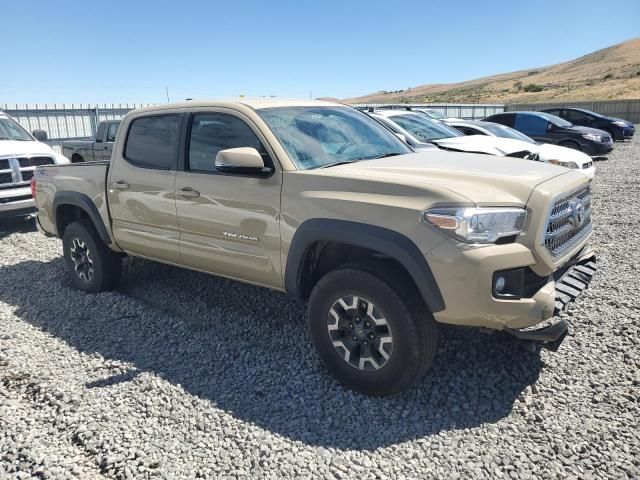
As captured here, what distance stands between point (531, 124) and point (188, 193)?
15.1 metres

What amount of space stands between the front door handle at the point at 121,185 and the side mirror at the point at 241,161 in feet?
5.16

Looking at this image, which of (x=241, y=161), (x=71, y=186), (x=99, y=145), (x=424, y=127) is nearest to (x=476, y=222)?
(x=241, y=161)

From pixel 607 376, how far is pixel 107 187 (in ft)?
14.7

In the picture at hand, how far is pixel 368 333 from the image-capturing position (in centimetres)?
328

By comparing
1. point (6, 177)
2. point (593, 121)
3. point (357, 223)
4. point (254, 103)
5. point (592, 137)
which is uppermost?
point (254, 103)

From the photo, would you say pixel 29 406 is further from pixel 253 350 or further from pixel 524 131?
pixel 524 131

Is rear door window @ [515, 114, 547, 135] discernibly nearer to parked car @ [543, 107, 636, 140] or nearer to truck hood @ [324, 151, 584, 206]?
parked car @ [543, 107, 636, 140]

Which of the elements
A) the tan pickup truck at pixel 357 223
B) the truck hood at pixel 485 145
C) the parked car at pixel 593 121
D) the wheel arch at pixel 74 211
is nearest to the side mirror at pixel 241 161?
the tan pickup truck at pixel 357 223

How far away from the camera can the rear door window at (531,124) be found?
647 inches

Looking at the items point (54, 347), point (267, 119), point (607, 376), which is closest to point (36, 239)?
point (54, 347)

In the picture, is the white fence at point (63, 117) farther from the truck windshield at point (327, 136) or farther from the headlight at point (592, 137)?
the headlight at point (592, 137)

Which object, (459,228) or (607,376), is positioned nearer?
(459,228)

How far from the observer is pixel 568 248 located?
3.33 meters

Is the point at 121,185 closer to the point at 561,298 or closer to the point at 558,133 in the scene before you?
the point at 561,298
